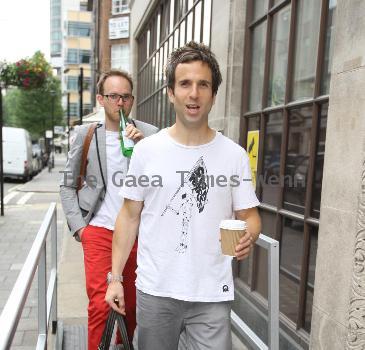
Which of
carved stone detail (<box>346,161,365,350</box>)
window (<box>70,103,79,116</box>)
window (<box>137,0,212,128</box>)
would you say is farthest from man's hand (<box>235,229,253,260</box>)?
window (<box>70,103,79,116</box>)

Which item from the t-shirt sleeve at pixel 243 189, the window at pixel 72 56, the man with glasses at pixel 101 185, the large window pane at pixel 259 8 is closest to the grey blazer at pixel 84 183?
the man with glasses at pixel 101 185

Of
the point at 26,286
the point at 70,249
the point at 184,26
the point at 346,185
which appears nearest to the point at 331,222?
the point at 346,185

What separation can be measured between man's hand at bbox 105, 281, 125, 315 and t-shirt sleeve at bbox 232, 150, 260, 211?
650 millimetres

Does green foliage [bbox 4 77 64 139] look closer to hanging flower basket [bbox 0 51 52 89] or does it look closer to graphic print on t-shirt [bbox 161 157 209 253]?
hanging flower basket [bbox 0 51 52 89]

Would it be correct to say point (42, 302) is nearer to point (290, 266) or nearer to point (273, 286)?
point (273, 286)

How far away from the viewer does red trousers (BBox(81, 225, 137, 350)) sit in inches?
105

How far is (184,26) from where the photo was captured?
7.62 metres

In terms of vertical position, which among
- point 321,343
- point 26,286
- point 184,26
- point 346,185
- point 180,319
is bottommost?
point 321,343

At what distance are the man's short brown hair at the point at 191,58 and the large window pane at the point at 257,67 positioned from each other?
246 cm

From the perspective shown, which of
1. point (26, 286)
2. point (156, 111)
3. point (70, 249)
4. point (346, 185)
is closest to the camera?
point (26, 286)

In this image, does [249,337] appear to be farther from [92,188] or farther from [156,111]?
[156,111]

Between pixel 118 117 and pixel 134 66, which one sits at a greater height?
pixel 134 66

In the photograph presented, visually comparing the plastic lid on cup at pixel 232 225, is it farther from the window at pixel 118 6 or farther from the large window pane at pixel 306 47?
the window at pixel 118 6

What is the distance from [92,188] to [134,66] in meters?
13.1
